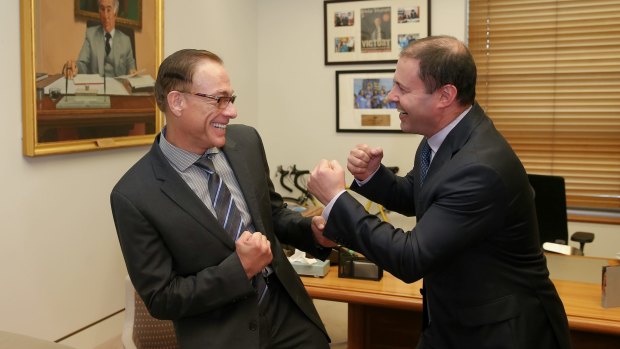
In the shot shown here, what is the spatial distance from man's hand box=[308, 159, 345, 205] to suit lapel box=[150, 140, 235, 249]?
28 centimetres

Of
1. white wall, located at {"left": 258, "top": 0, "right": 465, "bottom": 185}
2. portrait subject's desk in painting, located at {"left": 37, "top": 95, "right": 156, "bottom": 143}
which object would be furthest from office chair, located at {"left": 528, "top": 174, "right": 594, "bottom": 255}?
portrait subject's desk in painting, located at {"left": 37, "top": 95, "right": 156, "bottom": 143}

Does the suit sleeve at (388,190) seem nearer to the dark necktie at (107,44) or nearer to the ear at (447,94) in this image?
the ear at (447,94)

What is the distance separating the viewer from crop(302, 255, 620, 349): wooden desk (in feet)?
7.06

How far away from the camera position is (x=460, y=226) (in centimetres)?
151

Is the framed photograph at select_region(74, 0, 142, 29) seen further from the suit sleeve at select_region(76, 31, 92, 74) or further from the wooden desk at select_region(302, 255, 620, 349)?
the wooden desk at select_region(302, 255, 620, 349)

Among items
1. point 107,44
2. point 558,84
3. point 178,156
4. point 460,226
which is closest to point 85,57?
point 107,44

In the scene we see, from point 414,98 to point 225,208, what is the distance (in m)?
0.63

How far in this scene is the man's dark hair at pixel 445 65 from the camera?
1635 millimetres

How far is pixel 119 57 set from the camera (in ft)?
10.5

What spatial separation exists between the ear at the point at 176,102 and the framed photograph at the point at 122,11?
4.88 ft

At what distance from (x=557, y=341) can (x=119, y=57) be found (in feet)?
8.37

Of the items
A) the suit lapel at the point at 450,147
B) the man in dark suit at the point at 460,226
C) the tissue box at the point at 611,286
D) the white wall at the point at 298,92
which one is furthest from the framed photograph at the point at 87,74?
the tissue box at the point at 611,286

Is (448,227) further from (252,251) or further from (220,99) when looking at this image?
(220,99)

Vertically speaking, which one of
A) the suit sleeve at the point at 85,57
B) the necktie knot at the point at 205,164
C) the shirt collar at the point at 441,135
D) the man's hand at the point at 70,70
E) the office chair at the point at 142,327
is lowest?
the office chair at the point at 142,327
